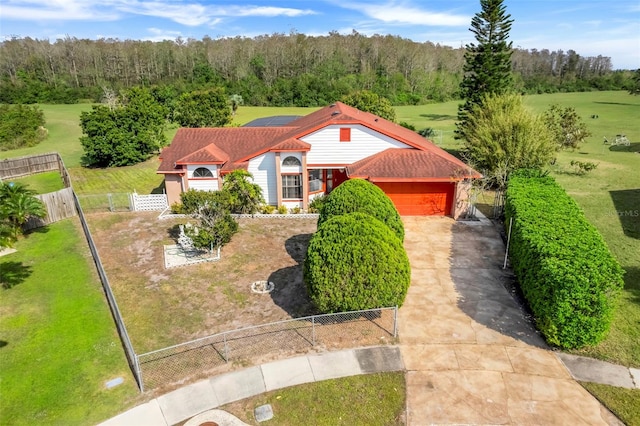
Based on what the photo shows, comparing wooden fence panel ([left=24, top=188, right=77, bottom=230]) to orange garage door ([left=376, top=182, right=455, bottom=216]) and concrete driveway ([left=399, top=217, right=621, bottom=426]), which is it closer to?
orange garage door ([left=376, top=182, right=455, bottom=216])

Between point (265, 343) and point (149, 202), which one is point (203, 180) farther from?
point (265, 343)

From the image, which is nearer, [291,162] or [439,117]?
[291,162]

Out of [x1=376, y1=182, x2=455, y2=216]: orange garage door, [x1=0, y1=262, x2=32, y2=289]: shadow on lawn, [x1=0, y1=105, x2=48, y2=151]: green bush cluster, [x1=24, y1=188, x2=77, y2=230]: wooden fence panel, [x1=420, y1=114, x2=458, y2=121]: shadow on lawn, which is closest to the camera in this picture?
[x1=0, y1=262, x2=32, y2=289]: shadow on lawn

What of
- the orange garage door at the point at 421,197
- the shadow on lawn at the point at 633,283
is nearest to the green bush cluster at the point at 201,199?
the orange garage door at the point at 421,197

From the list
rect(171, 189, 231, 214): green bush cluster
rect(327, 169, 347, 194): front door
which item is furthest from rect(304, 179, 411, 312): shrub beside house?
rect(327, 169, 347, 194): front door

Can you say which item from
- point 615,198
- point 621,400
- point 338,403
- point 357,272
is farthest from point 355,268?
point 615,198
